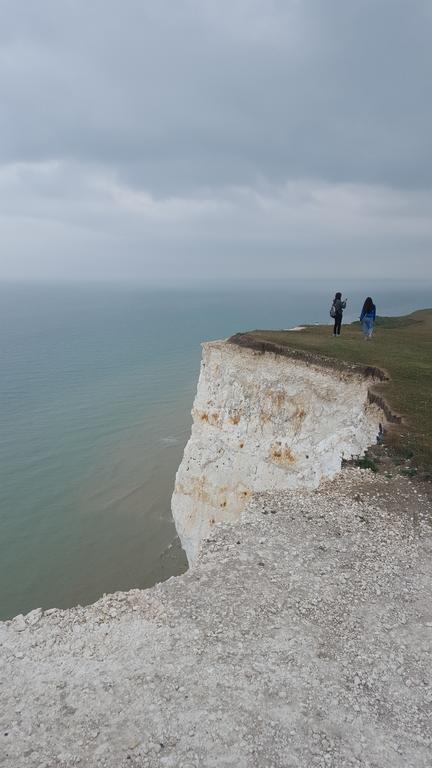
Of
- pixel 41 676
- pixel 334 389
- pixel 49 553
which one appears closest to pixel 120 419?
pixel 49 553

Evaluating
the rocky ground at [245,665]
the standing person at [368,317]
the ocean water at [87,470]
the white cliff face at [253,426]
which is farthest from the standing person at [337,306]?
the ocean water at [87,470]

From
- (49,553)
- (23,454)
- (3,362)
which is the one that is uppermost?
(3,362)

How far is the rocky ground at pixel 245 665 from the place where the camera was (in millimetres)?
6438

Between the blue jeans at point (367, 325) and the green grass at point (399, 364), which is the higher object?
the blue jeans at point (367, 325)

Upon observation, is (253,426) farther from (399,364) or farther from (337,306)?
(337,306)

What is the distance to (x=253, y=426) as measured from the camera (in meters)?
24.1

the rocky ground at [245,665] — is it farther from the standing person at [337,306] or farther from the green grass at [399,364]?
the standing person at [337,306]

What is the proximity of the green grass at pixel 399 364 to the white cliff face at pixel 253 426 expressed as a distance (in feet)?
4.47

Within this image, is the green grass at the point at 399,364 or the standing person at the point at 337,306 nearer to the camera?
the green grass at the point at 399,364

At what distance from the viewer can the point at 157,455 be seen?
3972 centimetres

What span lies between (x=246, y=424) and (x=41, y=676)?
58.0 feet

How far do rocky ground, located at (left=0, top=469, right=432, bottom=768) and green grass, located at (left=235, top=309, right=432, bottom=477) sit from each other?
4.45 metres

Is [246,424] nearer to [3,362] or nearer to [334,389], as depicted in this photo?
[334,389]

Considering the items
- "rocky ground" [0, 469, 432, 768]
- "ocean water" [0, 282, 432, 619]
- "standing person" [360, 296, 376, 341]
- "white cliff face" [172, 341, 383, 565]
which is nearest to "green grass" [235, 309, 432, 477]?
"standing person" [360, 296, 376, 341]
